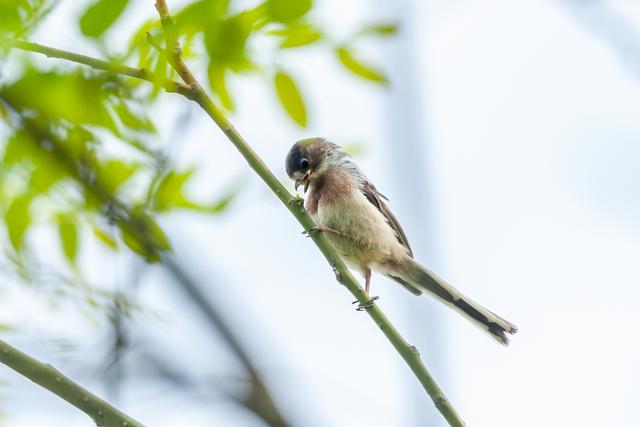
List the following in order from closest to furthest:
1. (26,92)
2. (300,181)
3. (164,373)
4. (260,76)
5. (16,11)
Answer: (164,373), (16,11), (26,92), (260,76), (300,181)

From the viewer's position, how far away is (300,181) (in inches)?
227

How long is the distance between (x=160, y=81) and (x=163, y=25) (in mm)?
191

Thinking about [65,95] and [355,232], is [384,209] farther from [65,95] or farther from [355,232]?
[65,95]

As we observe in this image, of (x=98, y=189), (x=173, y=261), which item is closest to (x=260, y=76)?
(x=98, y=189)

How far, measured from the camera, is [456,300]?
17.3 feet

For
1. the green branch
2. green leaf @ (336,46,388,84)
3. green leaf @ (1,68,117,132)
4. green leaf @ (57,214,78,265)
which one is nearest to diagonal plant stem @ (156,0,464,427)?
green leaf @ (1,68,117,132)

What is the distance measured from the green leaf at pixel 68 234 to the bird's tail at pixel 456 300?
2.60 m

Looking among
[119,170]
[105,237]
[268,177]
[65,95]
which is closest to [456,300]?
[268,177]

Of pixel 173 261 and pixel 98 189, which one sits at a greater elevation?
pixel 98 189

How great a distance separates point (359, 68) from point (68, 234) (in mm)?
1230

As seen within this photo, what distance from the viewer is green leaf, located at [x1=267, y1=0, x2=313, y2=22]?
7.97ft

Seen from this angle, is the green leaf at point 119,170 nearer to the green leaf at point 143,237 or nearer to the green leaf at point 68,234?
the green leaf at point 68,234

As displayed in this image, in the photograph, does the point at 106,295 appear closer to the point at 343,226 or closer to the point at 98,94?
the point at 98,94

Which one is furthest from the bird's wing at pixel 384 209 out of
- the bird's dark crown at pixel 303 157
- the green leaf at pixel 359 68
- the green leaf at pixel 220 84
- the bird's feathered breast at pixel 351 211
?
the green leaf at pixel 220 84
